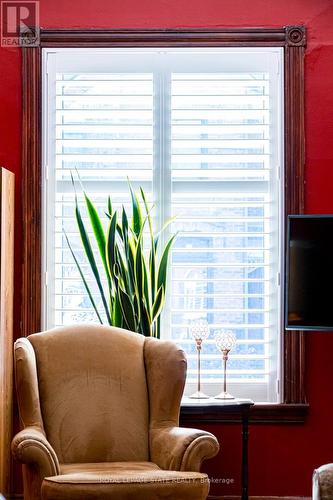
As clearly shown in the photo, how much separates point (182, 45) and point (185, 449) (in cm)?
232

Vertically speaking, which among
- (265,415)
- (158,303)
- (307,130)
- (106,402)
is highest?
(307,130)

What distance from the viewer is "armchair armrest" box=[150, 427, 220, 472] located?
4.06 meters

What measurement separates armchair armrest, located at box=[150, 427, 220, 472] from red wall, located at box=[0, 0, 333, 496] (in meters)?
0.84

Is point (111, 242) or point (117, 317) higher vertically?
point (111, 242)

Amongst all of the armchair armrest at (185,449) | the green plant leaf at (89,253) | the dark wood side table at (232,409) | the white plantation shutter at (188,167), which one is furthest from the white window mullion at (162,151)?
the armchair armrest at (185,449)

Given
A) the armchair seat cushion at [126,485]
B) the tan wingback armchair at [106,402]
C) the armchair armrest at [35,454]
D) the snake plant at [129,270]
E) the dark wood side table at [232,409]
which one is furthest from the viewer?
the snake plant at [129,270]

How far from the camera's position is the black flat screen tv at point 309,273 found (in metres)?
4.72

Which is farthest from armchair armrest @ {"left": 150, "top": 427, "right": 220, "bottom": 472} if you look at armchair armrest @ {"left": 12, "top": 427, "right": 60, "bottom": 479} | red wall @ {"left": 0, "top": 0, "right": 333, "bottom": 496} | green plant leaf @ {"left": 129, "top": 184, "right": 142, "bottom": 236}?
green plant leaf @ {"left": 129, "top": 184, "right": 142, "bottom": 236}

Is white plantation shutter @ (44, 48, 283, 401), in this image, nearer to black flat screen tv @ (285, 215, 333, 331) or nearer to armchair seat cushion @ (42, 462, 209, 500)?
black flat screen tv @ (285, 215, 333, 331)

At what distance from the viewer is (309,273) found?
475cm

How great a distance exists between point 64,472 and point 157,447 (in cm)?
52

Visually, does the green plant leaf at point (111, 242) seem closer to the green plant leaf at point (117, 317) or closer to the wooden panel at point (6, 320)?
the green plant leaf at point (117, 317)

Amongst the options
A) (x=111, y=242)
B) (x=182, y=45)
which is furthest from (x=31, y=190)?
(x=182, y=45)

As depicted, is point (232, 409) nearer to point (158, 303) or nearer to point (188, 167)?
point (158, 303)
